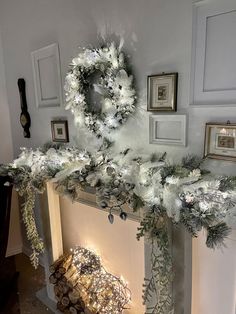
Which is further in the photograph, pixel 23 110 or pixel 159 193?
pixel 23 110

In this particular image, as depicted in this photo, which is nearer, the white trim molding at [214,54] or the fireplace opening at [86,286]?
the white trim molding at [214,54]

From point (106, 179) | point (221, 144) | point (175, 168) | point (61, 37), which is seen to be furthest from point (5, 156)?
point (221, 144)

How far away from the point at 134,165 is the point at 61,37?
1.20 meters

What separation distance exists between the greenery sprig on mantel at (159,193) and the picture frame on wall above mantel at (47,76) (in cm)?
67

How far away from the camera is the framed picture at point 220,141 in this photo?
1.16 metres

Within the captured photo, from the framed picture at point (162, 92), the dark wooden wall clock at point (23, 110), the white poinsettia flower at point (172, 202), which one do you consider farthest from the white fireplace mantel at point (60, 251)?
the dark wooden wall clock at point (23, 110)

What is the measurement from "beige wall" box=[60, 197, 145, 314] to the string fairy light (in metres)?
0.05

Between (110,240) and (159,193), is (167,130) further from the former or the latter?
(110,240)

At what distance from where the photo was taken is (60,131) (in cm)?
209

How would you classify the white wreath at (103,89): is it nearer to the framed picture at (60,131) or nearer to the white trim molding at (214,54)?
the framed picture at (60,131)

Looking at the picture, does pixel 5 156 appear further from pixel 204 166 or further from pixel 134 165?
pixel 204 166

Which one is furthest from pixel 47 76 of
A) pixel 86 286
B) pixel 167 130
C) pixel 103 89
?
pixel 86 286

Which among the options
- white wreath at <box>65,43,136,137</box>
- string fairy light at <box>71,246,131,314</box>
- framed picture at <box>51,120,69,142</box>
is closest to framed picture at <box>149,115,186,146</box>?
white wreath at <box>65,43,136,137</box>

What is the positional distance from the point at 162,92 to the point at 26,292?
206cm
